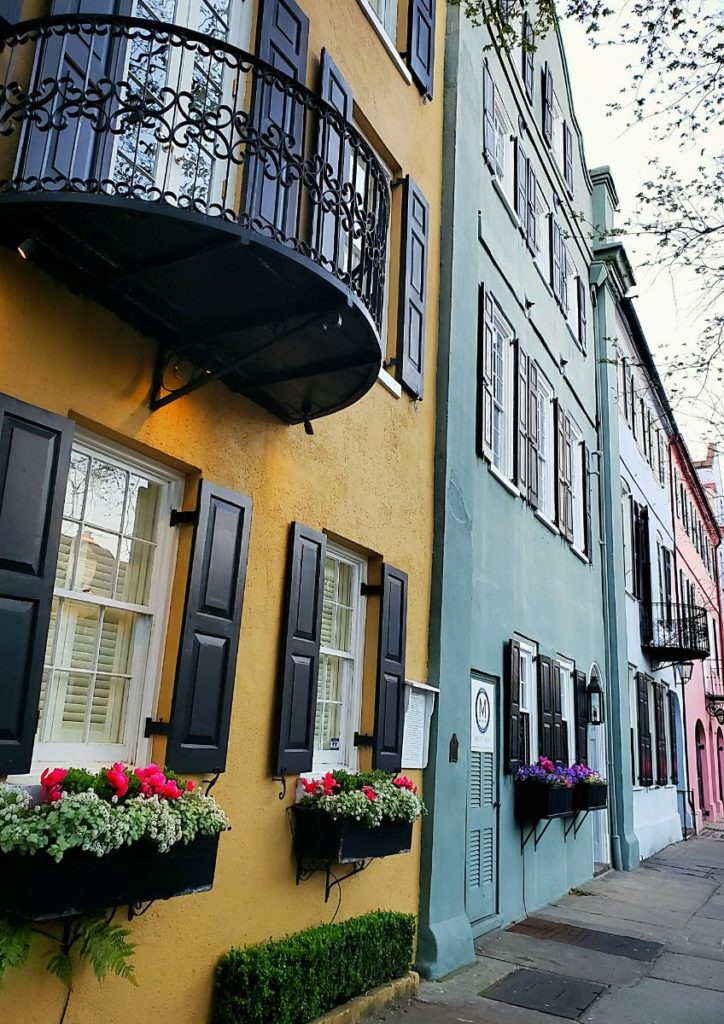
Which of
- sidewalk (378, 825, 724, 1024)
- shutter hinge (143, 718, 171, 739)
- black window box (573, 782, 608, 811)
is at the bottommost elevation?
sidewalk (378, 825, 724, 1024)

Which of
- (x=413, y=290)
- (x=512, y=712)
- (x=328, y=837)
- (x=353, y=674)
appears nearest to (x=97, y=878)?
(x=328, y=837)

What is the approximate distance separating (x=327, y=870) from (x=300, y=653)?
4.91 feet

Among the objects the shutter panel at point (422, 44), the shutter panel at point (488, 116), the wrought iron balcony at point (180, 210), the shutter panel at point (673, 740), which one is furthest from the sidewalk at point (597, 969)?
the shutter panel at point (488, 116)

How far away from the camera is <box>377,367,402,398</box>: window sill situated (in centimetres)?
711

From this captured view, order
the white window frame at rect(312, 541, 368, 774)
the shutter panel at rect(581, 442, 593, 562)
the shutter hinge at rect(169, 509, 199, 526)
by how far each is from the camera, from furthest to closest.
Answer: the shutter panel at rect(581, 442, 593, 562) → the white window frame at rect(312, 541, 368, 774) → the shutter hinge at rect(169, 509, 199, 526)

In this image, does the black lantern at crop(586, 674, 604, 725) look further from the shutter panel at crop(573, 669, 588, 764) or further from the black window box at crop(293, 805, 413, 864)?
the black window box at crop(293, 805, 413, 864)

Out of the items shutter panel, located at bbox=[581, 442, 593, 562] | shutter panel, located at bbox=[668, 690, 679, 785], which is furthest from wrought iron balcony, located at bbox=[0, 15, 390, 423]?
shutter panel, located at bbox=[668, 690, 679, 785]

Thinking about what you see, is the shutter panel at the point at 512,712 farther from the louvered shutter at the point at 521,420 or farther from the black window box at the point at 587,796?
the louvered shutter at the point at 521,420

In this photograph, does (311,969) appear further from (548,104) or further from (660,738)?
(660,738)

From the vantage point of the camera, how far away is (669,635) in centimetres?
1883

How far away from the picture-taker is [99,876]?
369 centimetres

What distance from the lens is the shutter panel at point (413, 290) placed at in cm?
742

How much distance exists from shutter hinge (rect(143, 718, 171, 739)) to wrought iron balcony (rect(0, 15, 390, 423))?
1.70m

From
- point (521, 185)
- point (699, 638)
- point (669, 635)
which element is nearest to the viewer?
point (521, 185)
